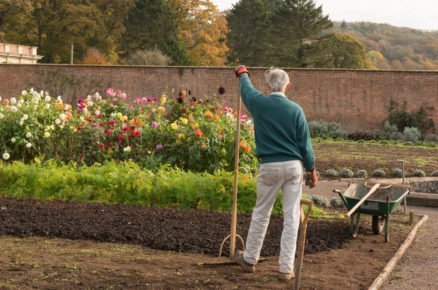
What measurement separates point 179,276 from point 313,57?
44.3 m

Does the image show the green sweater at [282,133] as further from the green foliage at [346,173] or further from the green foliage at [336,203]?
the green foliage at [346,173]

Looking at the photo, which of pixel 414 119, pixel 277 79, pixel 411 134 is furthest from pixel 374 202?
pixel 414 119

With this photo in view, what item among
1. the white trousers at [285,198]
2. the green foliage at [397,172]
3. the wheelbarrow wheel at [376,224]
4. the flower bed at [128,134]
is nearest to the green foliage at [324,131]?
the green foliage at [397,172]

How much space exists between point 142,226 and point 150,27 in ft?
139

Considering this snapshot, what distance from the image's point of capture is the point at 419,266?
6.70 m

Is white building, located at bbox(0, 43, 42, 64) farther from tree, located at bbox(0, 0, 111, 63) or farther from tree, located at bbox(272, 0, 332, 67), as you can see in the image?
tree, located at bbox(272, 0, 332, 67)

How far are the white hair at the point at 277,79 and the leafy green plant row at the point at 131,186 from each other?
3.25 meters

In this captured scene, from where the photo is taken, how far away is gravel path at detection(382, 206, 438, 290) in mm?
5984

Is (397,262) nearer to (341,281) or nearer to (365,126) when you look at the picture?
(341,281)

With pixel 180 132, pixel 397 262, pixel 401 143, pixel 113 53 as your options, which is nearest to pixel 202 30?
pixel 113 53

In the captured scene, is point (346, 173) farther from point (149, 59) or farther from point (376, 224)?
point (149, 59)

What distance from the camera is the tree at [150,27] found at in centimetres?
4769

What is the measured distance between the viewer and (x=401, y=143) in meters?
23.2

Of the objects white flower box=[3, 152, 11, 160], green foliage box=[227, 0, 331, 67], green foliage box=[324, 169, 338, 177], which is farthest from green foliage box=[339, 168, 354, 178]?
green foliage box=[227, 0, 331, 67]
